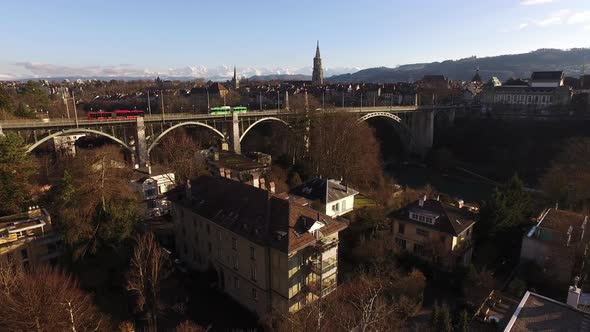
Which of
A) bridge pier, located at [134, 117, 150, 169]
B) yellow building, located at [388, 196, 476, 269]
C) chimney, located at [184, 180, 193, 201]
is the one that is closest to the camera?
yellow building, located at [388, 196, 476, 269]

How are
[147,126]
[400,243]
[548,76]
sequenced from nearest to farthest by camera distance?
1. [400,243]
2. [147,126]
3. [548,76]

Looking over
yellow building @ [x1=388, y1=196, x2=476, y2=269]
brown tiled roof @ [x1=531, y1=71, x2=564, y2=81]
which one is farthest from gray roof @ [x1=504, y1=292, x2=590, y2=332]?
brown tiled roof @ [x1=531, y1=71, x2=564, y2=81]

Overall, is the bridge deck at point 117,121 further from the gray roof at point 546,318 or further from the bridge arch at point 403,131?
the gray roof at point 546,318

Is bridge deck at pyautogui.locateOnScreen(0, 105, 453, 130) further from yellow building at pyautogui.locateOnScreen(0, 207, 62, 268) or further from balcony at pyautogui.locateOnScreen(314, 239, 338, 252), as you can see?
balcony at pyautogui.locateOnScreen(314, 239, 338, 252)

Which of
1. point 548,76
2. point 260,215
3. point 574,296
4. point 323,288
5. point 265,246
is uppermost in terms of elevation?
point 548,76

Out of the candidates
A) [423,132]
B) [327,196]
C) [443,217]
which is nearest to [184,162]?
[327,196]

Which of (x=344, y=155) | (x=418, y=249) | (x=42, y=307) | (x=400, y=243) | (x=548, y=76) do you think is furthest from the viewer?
(x=548, y=76)

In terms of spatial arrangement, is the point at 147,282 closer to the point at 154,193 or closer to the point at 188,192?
the point at 188,192

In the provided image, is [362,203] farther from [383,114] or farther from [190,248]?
[383,114]

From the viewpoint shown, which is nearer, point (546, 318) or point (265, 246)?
point (546, 318)
